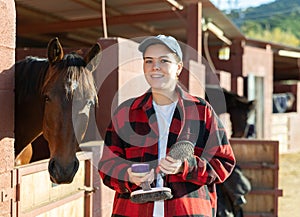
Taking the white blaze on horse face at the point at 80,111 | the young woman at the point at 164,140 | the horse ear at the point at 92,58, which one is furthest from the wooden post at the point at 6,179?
the horse ear at the point at 92,58

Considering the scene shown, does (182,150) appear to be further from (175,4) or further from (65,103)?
(175,4)

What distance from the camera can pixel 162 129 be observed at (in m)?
1.96

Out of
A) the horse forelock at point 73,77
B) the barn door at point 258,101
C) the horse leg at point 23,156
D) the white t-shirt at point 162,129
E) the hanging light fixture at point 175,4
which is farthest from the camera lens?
the barn door at point 258,101

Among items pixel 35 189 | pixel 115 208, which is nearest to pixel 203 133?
pixel 115 208

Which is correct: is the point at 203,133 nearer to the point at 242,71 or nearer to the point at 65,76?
the point at 65,76

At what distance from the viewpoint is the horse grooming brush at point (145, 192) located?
5.89ft

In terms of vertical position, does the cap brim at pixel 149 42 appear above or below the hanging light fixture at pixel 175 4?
below

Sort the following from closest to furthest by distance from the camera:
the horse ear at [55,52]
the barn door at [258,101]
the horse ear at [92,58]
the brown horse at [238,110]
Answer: the horse ear at [55,52] → the horse ear at [92,58] → the brown horse at [238,110] → the barn door at [258,101]

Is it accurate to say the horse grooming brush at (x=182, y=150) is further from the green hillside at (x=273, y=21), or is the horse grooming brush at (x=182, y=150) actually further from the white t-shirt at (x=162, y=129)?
the green hillside at (x=273, y=21)

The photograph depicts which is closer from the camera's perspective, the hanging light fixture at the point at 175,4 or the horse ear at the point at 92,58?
the horse ear at the point at 92,58

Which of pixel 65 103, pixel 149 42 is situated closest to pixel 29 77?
pixel 65 103

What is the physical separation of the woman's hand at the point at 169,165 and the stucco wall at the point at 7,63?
2.83 ft

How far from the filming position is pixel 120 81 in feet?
12.9

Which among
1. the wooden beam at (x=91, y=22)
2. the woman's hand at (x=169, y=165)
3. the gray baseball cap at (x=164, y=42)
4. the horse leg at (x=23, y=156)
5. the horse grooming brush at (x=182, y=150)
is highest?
the wooden beam at (x=91, y=22)
